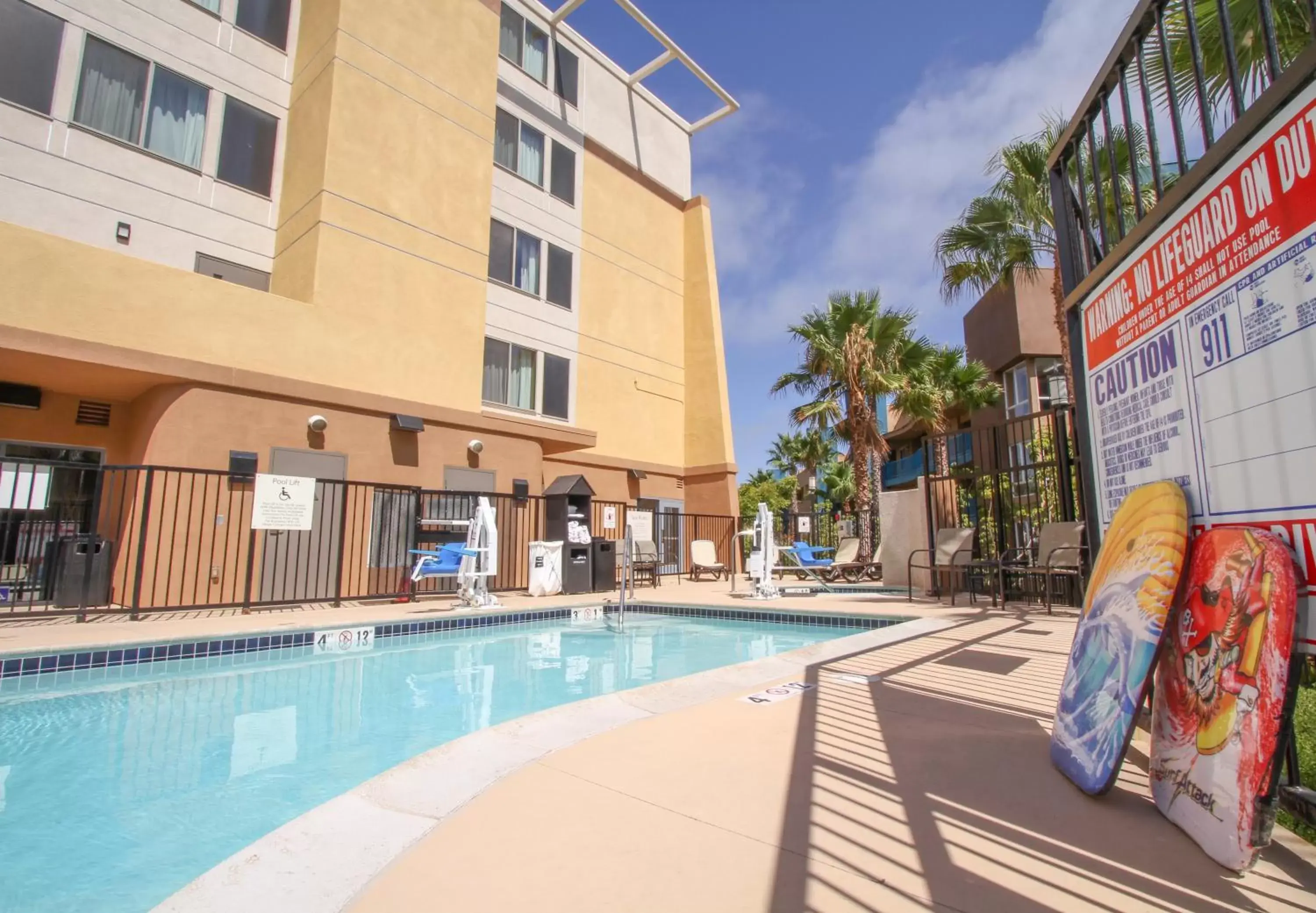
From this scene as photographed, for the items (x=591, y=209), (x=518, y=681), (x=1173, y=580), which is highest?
(x=591, y=209)

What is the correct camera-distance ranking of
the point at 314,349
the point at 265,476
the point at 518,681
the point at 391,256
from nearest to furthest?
the point at 518,681 → the point at 265,476 → the point at 314,349 → the point at 391,256

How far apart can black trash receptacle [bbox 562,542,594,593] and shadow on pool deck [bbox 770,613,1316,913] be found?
27.6ft

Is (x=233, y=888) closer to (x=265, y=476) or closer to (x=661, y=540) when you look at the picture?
(x=265, y=476)

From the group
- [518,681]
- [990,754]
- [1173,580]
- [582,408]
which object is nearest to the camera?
[1173,580]

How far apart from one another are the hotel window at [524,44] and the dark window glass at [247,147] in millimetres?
5633

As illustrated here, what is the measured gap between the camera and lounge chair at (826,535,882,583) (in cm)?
1270

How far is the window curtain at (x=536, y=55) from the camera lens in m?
15.5

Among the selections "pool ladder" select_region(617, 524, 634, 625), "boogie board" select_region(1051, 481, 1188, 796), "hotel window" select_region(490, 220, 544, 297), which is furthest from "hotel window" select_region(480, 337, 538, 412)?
"boogie board" select_region(1051, 481, 1188, 796)

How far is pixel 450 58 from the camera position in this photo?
13094mm

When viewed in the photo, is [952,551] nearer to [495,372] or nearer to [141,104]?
[495,372]

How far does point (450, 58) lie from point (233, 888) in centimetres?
1499

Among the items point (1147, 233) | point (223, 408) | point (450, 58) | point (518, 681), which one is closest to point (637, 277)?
point (450, 58)

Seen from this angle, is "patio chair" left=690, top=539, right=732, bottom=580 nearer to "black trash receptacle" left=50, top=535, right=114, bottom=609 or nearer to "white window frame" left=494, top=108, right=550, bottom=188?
"white window frame" left=494, top=108, right=550, bottom=188

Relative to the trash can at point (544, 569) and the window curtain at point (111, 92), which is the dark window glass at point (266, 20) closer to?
the window curtain at point (111, 92)
